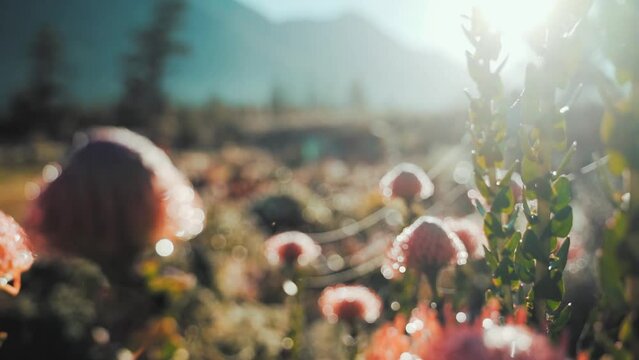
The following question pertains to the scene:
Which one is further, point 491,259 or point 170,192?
point 170,192

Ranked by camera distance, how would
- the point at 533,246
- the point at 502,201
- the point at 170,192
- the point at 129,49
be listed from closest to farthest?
the point at 533,246 → the point at 502,201 → the point at 170,192 → the point at 129,49

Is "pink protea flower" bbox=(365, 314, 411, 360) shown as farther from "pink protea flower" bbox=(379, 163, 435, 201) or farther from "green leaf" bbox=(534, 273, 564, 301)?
"pink protea flower" bbox=(379, 163, 435, 201)

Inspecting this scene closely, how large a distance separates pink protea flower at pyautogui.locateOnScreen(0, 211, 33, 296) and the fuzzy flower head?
2.35 ft

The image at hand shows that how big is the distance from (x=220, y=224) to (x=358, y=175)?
8.77 meters

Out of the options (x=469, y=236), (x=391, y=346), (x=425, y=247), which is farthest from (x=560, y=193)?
(x=469, y=236)

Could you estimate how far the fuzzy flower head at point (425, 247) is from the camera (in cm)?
136

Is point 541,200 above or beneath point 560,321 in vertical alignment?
above

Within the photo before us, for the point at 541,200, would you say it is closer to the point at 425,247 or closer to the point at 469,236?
the point at 425,247

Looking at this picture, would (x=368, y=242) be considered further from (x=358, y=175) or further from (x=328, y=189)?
(x=358, y=175)

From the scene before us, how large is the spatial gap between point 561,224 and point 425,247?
1.96ft

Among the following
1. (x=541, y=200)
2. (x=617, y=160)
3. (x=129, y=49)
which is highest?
(x=617, y=160)

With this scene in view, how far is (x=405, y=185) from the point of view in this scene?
2492 mm

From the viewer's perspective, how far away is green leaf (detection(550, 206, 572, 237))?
783mm

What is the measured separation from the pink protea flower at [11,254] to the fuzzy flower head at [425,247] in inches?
28.2
